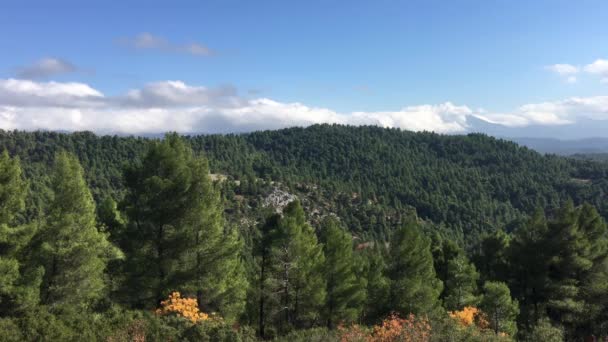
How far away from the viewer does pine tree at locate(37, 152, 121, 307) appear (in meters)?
15.6

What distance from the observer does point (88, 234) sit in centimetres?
1602

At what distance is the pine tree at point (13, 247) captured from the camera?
1413cm

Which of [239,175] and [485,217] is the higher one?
[239,175]

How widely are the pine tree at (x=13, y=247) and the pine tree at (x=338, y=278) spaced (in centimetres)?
1490

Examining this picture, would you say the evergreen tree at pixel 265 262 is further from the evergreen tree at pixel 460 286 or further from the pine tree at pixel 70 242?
the evergreen tree at pixel 460 286

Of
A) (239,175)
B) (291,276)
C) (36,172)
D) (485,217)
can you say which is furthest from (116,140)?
(291,276)

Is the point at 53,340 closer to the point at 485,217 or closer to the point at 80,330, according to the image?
the point at 80,330

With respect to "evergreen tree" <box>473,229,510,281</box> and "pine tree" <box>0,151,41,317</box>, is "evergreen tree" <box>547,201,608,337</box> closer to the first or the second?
"evergreen tree" <box>473,229,510,281</box>

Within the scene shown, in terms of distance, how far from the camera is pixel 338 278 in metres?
24.1

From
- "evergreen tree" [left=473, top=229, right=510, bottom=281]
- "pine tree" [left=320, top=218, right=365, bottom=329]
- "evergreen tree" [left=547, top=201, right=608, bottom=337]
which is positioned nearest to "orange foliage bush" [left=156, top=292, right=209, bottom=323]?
"pine tree" [left=320, top=218, right=365, bottom=329]

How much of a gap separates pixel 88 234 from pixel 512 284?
3077cm

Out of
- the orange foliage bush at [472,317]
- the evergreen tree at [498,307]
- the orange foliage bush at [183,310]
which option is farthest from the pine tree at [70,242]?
the evergreen tree at [498,307]

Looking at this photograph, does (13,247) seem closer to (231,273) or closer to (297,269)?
(231,273)

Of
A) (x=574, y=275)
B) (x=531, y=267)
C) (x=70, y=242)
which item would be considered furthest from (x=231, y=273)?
(x=574, y=275)
